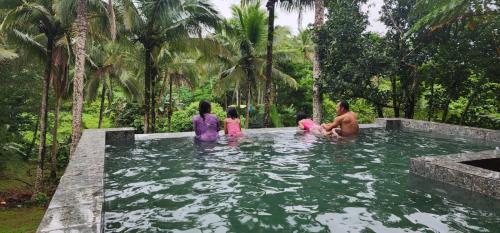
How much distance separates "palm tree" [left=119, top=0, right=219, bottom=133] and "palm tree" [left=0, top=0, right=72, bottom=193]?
3.04 m

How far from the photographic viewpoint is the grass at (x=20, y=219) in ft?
43.4

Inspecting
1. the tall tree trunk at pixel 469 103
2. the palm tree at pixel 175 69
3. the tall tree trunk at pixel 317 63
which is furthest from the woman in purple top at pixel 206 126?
the palm tree at pixel 175 69

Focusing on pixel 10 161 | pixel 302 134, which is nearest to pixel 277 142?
pixel 302 134

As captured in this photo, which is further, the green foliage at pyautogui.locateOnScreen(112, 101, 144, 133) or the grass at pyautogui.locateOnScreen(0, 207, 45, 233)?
the green foliage at pyautogui.locateOnScreen(112, 101, 144, 133)

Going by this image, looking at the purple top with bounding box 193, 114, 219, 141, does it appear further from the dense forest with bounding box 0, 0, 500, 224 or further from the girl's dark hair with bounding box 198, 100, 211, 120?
the dense forest with bounding box 0, 0, 500, 224

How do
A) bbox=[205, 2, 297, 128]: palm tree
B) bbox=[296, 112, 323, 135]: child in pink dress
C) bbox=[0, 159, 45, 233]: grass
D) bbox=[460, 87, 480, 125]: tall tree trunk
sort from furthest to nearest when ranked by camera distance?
1. bbox=[205, 2, 297, 128]: palm tree
2. bbox=[460, 87, 480, 125]: tall tree trunk
3. bbox=[0, 159, 45, 233]: grass
4. bbox=[296, 112, 323, 135]: child in pink dress

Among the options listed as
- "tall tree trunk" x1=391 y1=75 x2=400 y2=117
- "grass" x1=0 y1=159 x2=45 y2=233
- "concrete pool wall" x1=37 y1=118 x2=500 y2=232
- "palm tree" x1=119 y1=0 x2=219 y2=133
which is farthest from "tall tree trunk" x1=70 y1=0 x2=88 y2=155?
"tall tree trunk" x1=391 y1=75 x2=400 y2=117

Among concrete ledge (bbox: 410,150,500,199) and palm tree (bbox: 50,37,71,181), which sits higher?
palm tree (bbox: 50,37,71,181)

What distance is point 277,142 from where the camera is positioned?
34.4ft

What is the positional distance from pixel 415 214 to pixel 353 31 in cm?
1219

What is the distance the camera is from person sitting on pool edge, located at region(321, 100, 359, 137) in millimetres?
11242

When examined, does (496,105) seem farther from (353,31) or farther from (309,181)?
(309,181)

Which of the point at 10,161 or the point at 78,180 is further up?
the point at 78,180

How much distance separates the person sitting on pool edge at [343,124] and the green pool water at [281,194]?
216 centimetres
